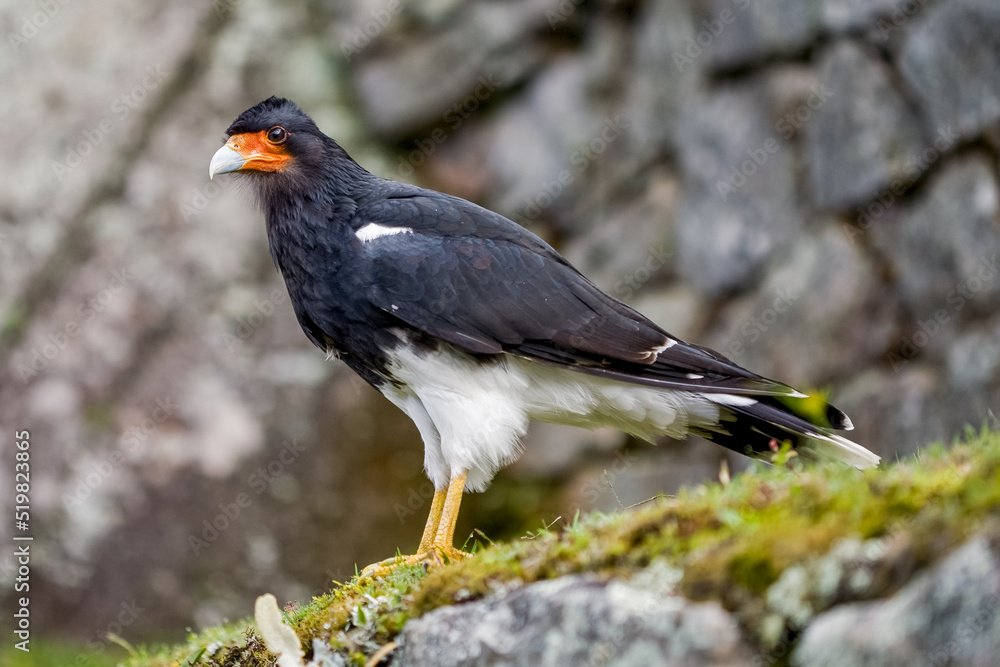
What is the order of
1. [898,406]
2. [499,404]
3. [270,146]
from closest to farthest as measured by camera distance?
1. [499,404]
2. [270,146]
3. [898,406]

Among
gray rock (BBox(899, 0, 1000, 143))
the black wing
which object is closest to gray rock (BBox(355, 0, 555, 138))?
gray rock (BBox(899, 0, 1000, 143))

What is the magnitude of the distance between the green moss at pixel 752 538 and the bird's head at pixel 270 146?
94.0 inches

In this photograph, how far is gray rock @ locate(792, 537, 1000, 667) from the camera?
6.65ft

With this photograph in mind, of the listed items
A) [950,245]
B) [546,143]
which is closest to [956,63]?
[950,245]

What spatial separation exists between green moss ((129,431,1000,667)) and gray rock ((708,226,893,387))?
4748 millimetres

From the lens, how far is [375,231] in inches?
178

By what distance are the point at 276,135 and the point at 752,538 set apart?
347 cm

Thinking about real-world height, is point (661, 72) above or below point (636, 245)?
above

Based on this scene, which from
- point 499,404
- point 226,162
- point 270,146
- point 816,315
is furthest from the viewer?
point 816,315

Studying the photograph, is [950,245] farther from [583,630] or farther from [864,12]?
[583,630]

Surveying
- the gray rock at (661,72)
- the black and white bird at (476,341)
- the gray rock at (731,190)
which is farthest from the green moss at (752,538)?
the gray rock at (661,72)

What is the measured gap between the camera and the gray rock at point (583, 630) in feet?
7.73

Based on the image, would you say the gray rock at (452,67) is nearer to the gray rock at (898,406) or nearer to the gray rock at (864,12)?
the gray rock at (864,12)

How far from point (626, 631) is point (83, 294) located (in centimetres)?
765
